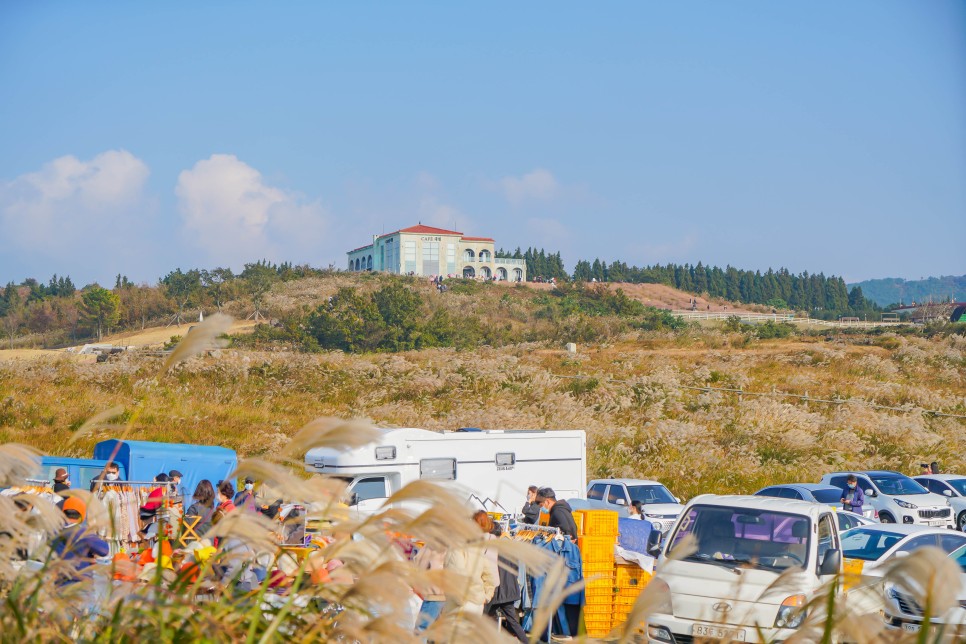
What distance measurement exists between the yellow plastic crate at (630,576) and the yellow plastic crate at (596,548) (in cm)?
30

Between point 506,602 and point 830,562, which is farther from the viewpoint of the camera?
point 830,562

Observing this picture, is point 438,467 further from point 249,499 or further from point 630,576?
point 249,499

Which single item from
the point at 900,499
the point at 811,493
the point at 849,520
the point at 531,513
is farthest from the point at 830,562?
the point at 900,499

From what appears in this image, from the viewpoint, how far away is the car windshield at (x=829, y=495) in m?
21.7

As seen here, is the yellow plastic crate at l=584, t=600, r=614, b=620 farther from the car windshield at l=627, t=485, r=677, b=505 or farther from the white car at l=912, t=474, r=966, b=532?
the white car at l=912, t=474, r=966, b=532

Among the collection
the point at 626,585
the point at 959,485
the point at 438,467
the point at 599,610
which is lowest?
the point at 959,485

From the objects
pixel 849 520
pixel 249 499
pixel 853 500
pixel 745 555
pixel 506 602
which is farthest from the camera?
pixel 853 500

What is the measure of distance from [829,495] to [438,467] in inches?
369

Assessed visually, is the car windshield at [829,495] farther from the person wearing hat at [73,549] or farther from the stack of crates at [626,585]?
the person wearing hat at [73,549]

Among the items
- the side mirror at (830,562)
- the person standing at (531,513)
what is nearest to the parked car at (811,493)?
the person standing at (531,513)

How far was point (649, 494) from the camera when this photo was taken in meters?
21.9

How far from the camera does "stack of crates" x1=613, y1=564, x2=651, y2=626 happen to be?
10174 mm

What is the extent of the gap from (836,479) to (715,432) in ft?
31.5

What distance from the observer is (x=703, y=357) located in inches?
1944
